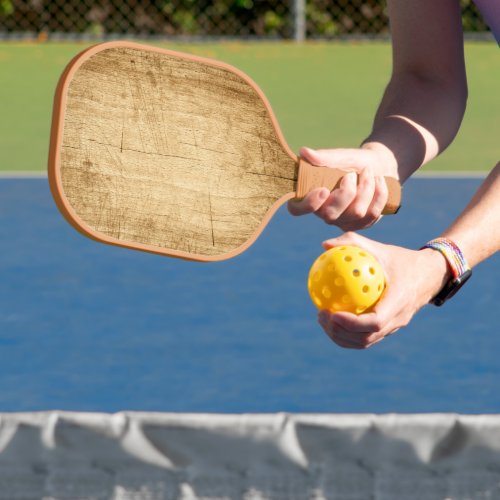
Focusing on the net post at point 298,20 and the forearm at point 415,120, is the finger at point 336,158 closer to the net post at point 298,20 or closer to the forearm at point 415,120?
the forearm at point 415,120

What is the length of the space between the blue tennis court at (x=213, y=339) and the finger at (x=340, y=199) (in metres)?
1.77

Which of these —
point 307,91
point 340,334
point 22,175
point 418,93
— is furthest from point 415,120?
point 307,91

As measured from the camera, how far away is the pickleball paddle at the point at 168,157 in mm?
2182

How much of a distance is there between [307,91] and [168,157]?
313 inches

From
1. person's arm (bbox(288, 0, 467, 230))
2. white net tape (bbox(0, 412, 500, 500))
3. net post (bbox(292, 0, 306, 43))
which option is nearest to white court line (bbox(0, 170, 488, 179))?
person's arm (bbox(288, 0, 467, 230))

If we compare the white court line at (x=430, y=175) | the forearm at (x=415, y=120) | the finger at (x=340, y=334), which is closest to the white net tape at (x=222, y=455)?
the finger at (x=340, y=334)

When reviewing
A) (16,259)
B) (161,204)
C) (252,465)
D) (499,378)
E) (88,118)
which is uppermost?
(88,118)

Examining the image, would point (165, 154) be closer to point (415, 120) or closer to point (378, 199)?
point (378, 199)

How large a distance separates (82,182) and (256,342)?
262 cm

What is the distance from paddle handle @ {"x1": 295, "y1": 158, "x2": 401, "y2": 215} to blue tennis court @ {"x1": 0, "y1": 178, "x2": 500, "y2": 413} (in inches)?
66.1

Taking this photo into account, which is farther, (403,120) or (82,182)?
(403,120)

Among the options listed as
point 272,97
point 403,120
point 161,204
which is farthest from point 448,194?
point 161,204

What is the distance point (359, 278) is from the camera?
2133 mm

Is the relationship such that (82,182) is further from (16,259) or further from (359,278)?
(16,259)
